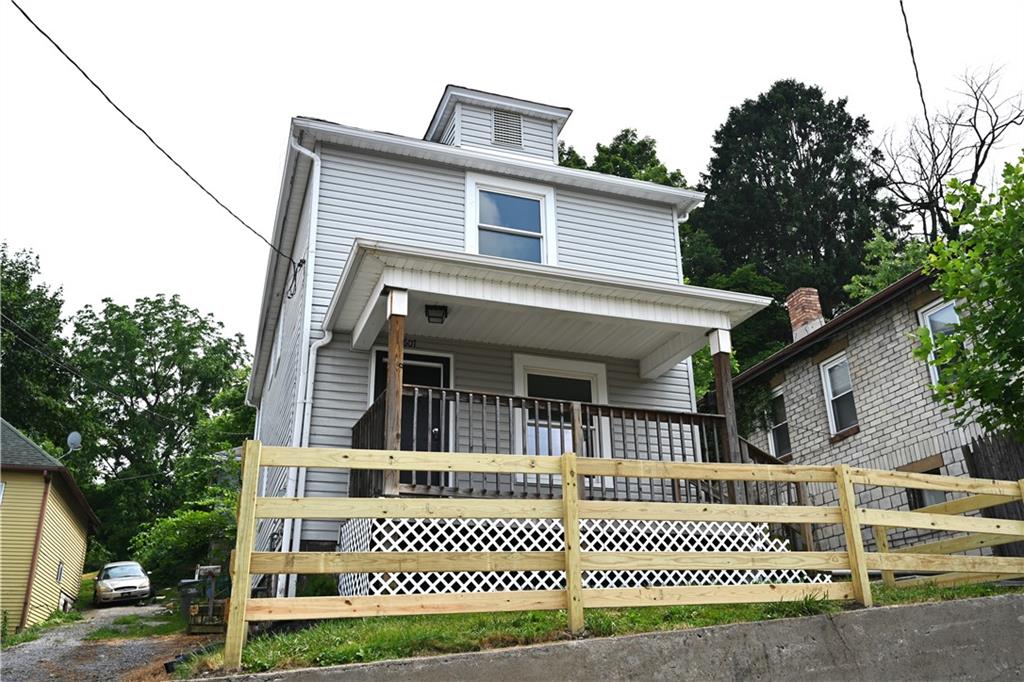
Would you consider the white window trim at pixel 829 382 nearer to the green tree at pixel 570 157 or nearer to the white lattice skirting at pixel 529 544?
the white lattice skirting at pixel 529 544

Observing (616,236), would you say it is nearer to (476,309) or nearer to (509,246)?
(509,246)

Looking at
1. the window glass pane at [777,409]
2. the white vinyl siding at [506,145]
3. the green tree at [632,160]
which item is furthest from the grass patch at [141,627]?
the green tree at [632,160]

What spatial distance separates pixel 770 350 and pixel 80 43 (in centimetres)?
2478

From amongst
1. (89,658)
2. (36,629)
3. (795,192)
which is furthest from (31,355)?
(795,192)

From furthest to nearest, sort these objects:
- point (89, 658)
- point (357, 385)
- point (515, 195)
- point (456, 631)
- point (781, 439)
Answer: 1. point (781, 439)
2. point (515, 195)
3. point (357, 385)
4. point (89, 658)
5. point (456, 631)

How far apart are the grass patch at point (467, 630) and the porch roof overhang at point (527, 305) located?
3927 millimetres

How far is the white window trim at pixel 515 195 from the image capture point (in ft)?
41.7

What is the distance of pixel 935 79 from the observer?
393 inches

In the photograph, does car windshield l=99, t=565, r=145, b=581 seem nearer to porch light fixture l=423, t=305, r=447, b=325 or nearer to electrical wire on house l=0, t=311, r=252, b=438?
electrical wire on house l=0, t=311, r=252, b=438

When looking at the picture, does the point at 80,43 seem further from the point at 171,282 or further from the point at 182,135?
the point at 171,282

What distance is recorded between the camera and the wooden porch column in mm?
8516

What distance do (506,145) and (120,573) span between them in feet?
55.5

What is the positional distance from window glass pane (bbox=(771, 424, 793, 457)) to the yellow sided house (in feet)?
51.1

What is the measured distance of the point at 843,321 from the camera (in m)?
15.2
